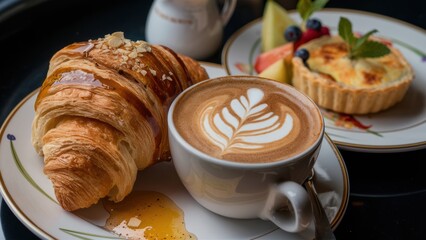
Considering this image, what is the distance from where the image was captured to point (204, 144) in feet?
3.54

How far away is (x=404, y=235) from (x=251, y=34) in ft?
3.27

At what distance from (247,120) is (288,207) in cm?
20

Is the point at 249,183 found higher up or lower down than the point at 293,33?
higher up

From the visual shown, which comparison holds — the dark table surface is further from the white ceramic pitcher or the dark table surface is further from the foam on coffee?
the foam on coffee

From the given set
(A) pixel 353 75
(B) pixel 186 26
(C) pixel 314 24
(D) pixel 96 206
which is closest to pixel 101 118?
(D) pixel 96 206

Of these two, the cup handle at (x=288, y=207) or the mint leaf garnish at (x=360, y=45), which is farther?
the mint leaf garnish at (x=360, y=45)

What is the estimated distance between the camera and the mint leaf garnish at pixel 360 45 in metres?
1.74

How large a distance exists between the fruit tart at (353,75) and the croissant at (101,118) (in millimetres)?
651

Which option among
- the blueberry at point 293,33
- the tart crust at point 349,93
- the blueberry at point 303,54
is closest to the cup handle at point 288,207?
the tart crust at point 349,93

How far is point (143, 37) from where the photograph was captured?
2027 millimetres

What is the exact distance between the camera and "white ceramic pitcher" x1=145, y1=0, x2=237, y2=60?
6.05ft

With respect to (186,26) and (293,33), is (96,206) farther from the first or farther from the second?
(293,33)

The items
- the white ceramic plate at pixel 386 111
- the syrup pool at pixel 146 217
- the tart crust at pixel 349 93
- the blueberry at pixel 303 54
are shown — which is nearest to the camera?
the syrup pool at pixel 146 217

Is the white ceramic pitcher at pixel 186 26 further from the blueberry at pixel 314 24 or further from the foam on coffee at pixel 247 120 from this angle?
Answer: the foam on coffee at pixel 247 120
